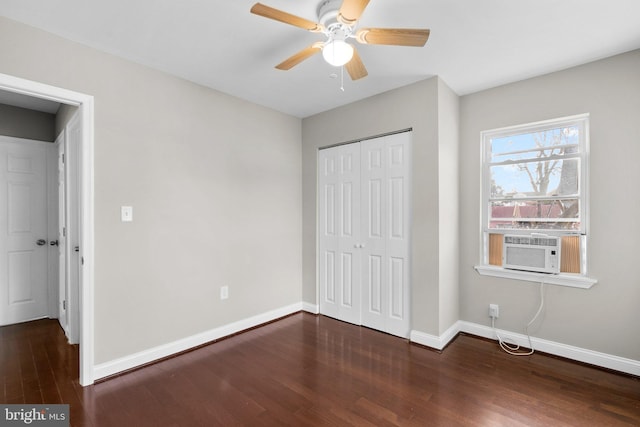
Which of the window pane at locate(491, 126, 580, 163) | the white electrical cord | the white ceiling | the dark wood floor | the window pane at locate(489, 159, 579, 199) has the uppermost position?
the white ceiling

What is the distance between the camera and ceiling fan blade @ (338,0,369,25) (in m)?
1.50

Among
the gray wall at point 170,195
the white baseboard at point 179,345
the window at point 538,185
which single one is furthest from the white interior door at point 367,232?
the window at point 538,185

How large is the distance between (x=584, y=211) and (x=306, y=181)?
2.80 meters

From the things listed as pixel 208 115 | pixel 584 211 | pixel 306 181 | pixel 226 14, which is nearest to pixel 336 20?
pixel 226 14

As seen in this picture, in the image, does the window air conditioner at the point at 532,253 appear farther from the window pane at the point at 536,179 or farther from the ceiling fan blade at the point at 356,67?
the ceiling fan blade at the point at 356,67

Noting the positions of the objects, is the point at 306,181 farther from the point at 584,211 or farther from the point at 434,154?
the point at 584,211

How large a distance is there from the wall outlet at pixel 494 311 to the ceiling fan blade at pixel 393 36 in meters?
2.52

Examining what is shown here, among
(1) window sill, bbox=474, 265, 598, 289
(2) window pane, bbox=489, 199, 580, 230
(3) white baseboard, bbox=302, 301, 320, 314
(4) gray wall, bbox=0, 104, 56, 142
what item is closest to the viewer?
(1) window sill, bbox=474, 265, 598, 289

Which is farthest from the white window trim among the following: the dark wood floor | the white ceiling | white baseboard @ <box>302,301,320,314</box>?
white baseboard @ <box>302,301,320,314</box>

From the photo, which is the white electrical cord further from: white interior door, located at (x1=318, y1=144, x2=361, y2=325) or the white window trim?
white interior door, located at (x1=318, y1=144, x2=361, y2=325)

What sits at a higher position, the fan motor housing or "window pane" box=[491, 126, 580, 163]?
the fan motor housing

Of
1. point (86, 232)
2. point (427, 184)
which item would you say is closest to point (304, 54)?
point (427, 184)

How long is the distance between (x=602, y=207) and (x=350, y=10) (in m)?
2.54

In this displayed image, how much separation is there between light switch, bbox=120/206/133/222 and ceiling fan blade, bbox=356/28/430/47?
2152 mm
